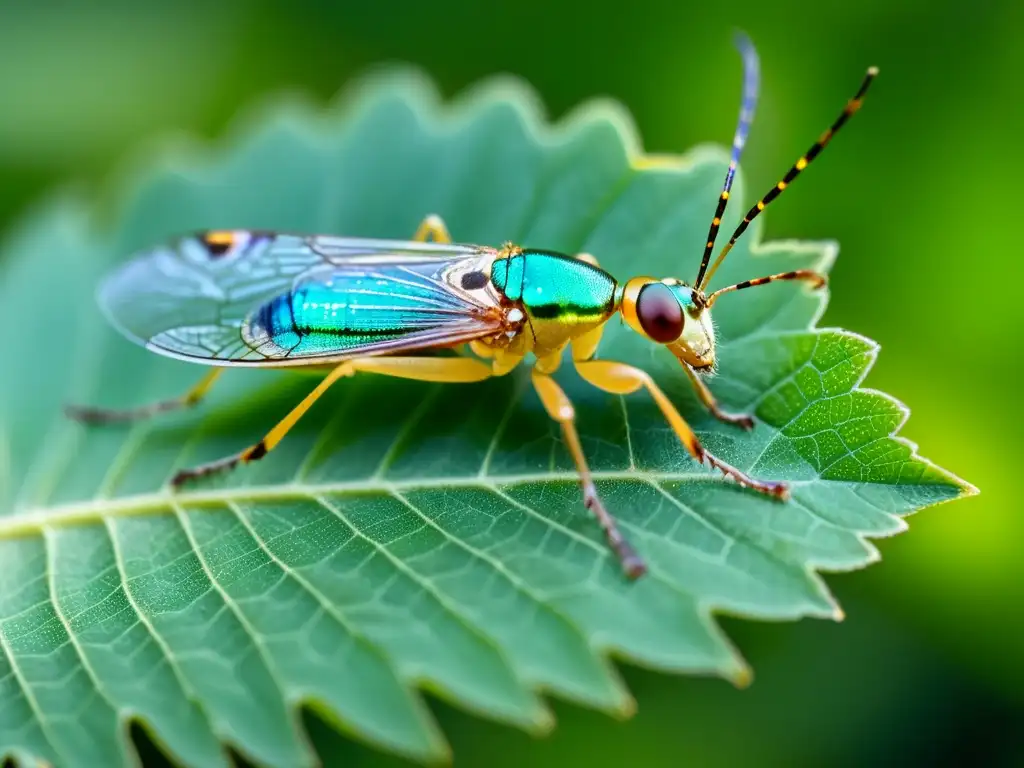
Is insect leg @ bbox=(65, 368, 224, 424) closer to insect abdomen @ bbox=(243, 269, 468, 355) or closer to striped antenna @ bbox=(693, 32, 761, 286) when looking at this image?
insect abdomen @ bbox=(243, 269, 468, 355)

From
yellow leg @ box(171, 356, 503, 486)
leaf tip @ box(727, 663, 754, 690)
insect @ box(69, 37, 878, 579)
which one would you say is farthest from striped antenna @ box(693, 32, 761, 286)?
leaf tip @ box(727, 663, 754, 690)

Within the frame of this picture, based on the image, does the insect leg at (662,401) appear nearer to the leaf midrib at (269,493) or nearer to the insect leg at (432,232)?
the leaf midrib at (269,493)

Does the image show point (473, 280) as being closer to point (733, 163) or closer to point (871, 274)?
point (733, 163)

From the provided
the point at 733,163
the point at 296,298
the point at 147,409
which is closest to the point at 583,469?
the point at 733,163

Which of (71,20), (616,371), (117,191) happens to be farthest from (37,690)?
(71,20)

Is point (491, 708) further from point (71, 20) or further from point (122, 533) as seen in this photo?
point (71, 20)

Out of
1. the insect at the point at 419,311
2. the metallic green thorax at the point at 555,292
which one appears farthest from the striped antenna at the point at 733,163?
the metallic green thorax at the point at 555,292

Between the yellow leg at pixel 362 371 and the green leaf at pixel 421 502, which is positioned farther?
the yellow leg at pixel 362 371
